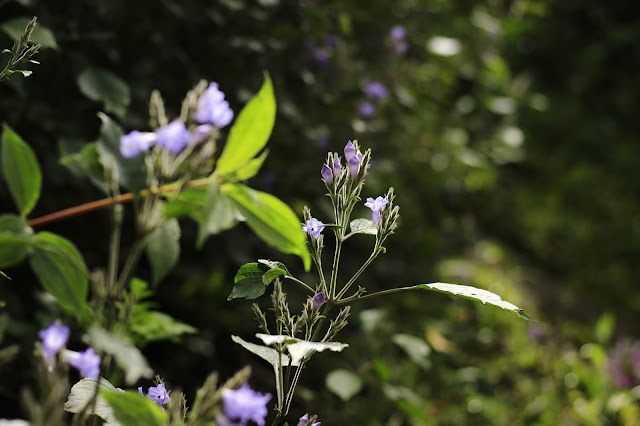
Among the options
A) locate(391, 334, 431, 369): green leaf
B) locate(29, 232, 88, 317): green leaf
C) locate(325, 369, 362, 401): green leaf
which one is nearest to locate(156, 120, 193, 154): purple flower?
locate(29, 232, 88, 317): green leaf

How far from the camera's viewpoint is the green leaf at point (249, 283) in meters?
0.72

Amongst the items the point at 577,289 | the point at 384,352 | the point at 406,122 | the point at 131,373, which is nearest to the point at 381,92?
the point at 406,122

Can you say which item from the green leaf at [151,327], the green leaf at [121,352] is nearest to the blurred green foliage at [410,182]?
the green leaf at [151,327]

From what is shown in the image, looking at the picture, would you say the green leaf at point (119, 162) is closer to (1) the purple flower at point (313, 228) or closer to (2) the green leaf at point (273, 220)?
(2) the green leaf at point (273, 220)

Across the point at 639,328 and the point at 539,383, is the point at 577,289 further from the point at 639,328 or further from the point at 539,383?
the point at 539,383

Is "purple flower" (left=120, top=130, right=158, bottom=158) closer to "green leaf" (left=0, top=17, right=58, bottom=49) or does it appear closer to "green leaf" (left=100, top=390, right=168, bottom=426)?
"green leaf" (left=100, top=390, right=168, bottom=426)

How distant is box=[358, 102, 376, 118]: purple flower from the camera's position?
186 cm

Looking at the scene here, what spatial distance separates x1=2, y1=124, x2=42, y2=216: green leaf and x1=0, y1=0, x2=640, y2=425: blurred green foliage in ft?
1.69

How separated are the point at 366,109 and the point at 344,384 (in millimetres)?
875

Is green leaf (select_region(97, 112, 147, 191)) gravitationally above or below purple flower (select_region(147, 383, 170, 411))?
above

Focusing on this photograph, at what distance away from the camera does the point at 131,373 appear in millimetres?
473

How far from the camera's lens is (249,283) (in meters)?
0.75

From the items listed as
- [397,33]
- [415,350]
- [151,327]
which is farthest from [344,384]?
[397,33]

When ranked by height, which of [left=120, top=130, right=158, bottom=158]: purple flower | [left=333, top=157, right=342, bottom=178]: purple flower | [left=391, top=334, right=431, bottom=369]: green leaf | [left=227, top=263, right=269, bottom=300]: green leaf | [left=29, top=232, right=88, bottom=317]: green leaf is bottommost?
[left=391, top=334, right=431, bottom=369]: green leaf
